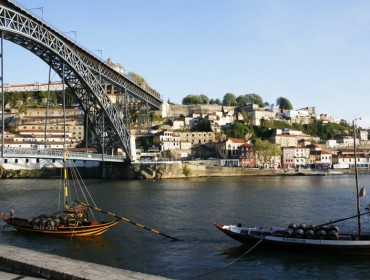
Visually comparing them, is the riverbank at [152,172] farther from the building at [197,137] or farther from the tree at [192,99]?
the tree at [192,99]

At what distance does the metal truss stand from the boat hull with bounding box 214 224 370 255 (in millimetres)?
31138

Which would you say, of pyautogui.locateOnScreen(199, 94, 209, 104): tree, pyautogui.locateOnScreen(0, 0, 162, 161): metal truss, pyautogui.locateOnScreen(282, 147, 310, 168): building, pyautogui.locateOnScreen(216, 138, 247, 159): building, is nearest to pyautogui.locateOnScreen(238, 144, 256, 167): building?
pyautogui.locateOnScreen(216, 138, 247, 159): building

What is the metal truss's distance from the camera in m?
42.2

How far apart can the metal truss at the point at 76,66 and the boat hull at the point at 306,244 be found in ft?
102

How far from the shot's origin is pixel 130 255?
1889cm

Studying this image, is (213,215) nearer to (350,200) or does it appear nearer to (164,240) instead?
(164,240)

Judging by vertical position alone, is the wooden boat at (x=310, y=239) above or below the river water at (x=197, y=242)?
above

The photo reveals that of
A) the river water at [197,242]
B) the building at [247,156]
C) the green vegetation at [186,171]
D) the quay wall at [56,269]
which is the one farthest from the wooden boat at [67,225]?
the building at [247,156]

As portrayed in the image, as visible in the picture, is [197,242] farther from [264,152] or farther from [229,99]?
[229,99]

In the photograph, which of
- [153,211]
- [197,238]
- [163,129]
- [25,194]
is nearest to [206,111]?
[163,129]

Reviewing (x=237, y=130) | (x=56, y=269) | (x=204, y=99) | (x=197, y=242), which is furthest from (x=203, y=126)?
(x=56, y=269)

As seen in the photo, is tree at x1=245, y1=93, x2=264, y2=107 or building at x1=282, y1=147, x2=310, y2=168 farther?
tree at x1=245, y1=93, x2=264, y2=107

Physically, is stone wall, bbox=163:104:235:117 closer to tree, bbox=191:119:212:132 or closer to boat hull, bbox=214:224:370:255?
tree, bbox=191:119:212:132

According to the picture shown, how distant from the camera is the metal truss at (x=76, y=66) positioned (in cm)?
4225
